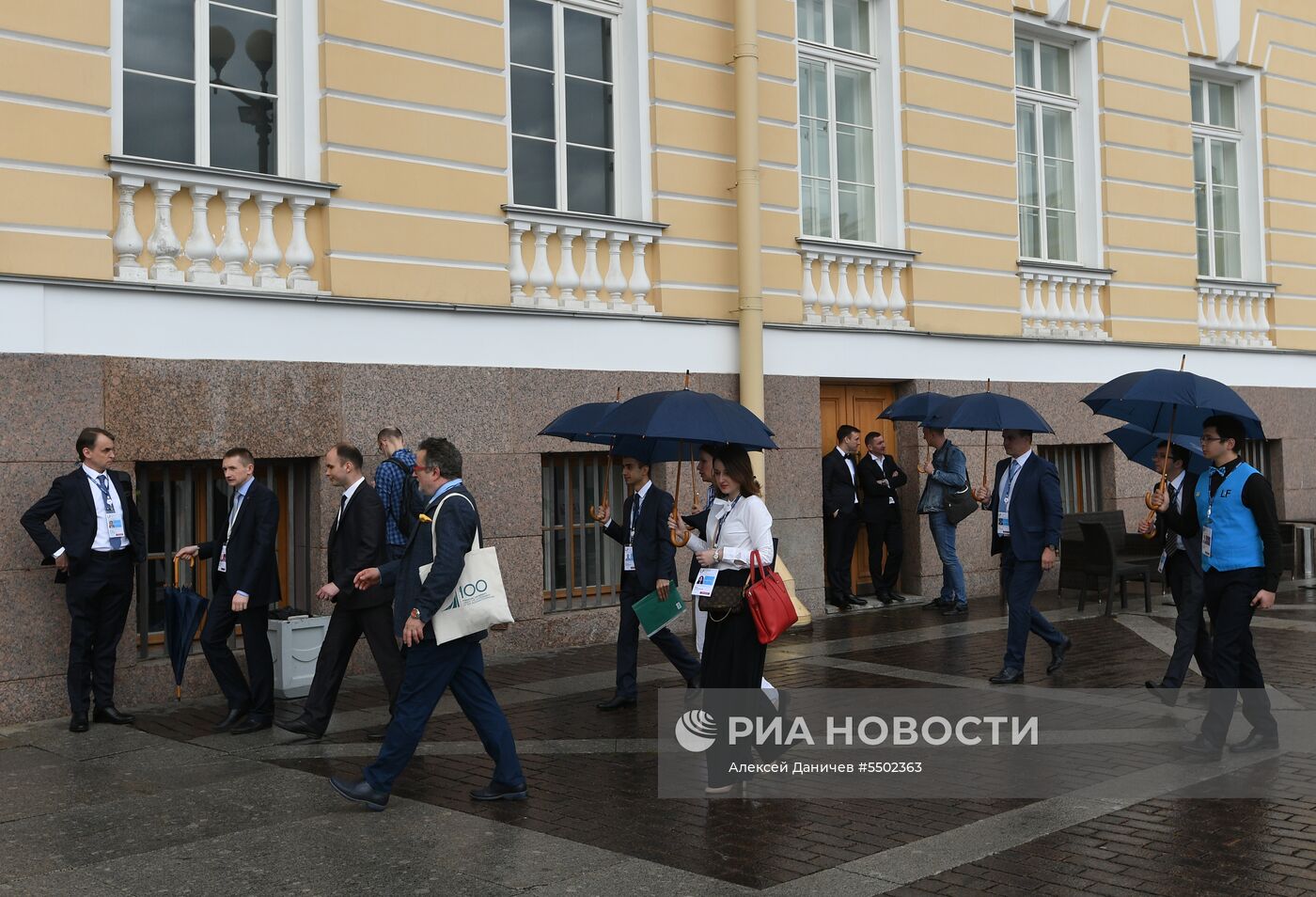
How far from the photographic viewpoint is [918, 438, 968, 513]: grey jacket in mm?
14305

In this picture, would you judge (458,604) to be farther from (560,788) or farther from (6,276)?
(6,276)

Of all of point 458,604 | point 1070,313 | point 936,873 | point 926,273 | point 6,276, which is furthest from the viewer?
point 1070,313

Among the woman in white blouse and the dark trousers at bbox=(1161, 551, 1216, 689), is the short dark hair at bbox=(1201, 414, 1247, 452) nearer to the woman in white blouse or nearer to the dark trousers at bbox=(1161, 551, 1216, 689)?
the dark trousers at bbox=(1161, 551, 1216, 689)

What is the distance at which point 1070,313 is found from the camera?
1689 centimetres

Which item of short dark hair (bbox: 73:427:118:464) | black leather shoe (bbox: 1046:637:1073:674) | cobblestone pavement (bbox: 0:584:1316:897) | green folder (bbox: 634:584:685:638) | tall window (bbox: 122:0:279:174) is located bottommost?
cobblestone pavement (bbox: 0:584:1316:897)

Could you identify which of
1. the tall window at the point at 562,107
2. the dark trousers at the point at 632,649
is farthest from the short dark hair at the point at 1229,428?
the tall window at the point at 562,107

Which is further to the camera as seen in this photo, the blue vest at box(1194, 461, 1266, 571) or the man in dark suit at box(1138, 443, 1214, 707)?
the man in dark suit at box(1138, 443, 1214, 707)

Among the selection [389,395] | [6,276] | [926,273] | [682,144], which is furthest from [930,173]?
[6,276]

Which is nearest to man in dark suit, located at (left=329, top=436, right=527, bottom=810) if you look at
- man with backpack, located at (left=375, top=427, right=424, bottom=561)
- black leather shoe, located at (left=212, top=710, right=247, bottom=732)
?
black leather shoe, located at (left=212, top=710, right=247, bottom=732)

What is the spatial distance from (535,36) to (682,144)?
1697 mm

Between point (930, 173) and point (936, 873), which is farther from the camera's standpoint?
point (930, 173)

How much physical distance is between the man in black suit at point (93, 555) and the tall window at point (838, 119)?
25.8 feet

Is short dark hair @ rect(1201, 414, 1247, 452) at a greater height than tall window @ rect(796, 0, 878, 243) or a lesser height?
lesser

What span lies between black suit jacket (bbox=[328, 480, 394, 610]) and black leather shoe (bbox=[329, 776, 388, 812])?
186 cm
